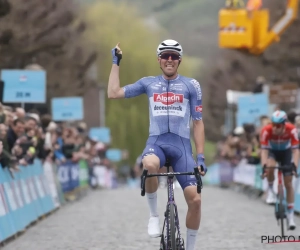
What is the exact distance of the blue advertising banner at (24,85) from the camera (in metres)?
26.7

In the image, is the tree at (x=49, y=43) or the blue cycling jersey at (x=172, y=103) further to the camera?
the tree at (x=49, y=43)

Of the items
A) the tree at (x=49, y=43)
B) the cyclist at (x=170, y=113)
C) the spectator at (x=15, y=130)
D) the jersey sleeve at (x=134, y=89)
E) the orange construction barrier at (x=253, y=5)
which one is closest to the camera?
the cyclist at (x=170, y=113)

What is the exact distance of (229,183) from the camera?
43750mm

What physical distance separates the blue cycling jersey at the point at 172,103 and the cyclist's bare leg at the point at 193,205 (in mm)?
660

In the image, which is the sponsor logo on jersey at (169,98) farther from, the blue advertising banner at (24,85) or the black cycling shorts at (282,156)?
the blue advertising banner at (24,85)

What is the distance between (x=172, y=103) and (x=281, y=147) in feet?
18.8

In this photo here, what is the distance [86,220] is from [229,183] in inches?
892

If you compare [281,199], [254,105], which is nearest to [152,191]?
[281,199]

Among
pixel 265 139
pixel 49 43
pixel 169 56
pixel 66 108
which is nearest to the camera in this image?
pixel 169 56

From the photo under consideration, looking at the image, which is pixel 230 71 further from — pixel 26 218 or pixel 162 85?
pixel 162 85

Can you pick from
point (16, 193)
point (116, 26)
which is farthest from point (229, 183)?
point (116, 26)

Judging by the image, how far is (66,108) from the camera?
124 feet

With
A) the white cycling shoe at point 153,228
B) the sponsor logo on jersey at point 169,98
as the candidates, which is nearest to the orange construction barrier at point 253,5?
the sponsor logo on jersey at point 169,98

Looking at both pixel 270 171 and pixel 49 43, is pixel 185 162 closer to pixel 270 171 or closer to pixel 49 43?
pixel 270 171
